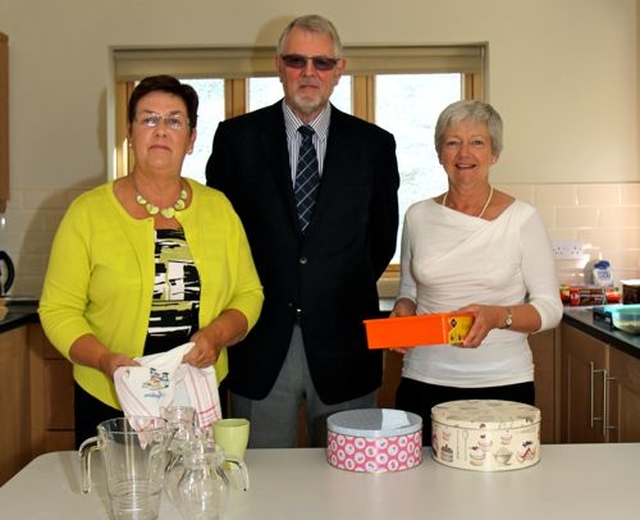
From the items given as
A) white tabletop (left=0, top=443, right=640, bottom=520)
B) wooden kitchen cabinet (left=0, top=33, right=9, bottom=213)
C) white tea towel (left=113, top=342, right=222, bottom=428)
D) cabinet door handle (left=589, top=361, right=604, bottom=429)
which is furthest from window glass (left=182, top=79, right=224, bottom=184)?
white tabletop (left=0, top=443, right=640, bottom=520)

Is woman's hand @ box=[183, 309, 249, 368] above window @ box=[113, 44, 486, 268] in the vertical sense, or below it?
below

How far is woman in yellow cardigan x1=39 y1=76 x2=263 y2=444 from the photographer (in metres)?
2.08

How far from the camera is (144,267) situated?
2.08m

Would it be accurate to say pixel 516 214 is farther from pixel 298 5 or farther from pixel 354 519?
pixel 298 5

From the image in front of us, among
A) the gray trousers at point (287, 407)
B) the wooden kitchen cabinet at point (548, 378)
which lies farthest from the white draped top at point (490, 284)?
the wooden kitchen cabinet at point (548, 378)

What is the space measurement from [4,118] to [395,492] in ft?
9.48

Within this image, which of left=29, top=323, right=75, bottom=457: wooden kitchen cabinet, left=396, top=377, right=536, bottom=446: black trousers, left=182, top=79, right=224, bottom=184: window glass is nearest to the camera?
left=396, top=377, right=536, bottom=446: black trousers

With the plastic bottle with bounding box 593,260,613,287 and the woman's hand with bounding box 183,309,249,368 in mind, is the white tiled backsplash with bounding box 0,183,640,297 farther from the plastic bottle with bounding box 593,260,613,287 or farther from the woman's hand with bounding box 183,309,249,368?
the woman's hand with bounding box 183,309,249,368

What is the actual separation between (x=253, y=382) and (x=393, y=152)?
0.75 metres

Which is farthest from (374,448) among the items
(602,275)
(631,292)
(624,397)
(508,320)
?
(602,275)

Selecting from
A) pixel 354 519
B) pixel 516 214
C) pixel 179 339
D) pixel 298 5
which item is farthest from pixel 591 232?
pixel 354 519

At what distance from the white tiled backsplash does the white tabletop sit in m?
2.24

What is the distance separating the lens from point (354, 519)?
149 cm

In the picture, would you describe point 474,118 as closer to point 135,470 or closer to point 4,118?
point 135,470
